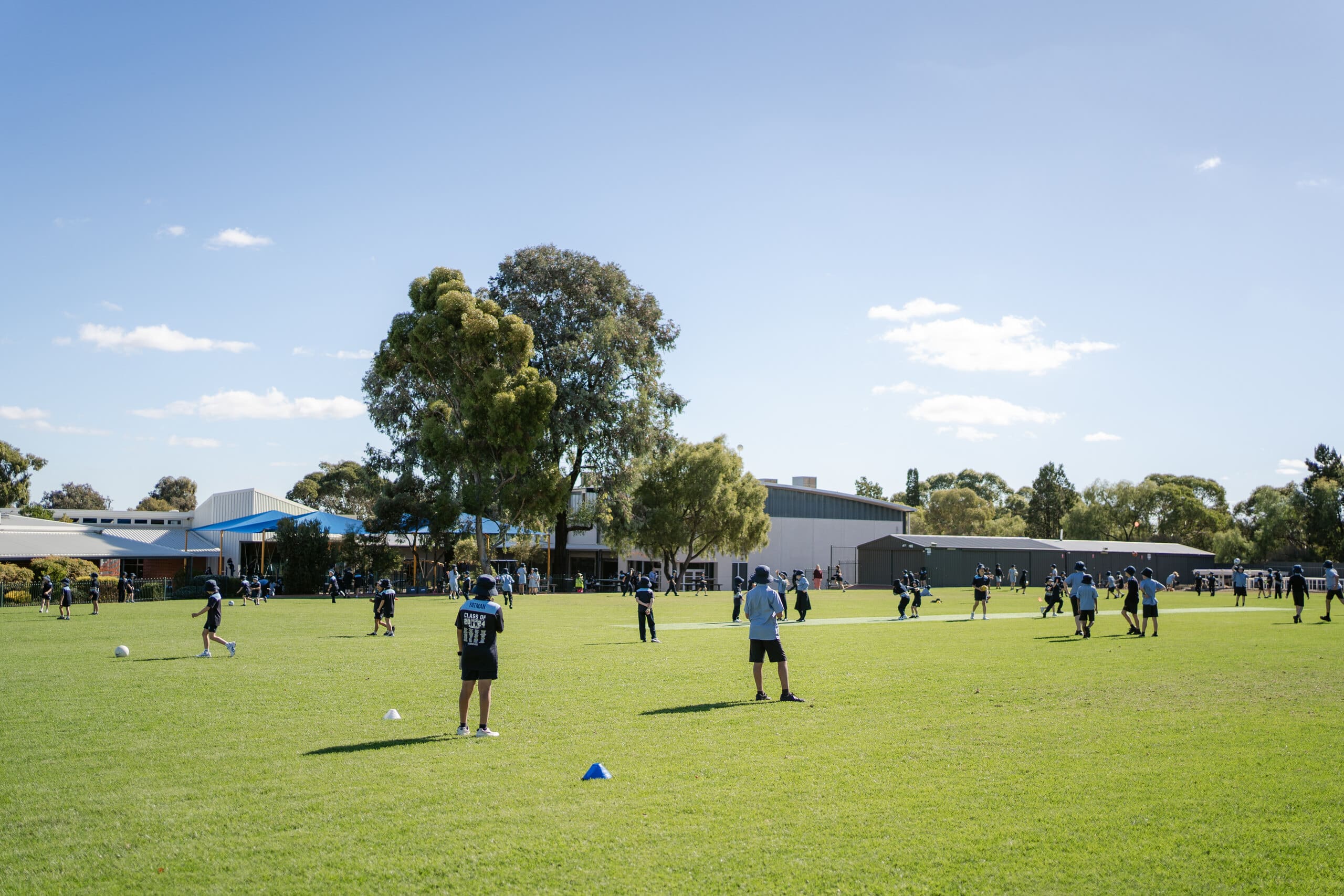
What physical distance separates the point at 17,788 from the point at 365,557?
150 ft

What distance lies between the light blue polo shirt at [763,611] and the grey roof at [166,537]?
55.2 meters

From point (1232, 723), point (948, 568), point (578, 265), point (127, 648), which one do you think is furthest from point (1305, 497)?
point (127, 648)

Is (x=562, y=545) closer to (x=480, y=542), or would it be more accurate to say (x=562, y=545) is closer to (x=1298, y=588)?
(x=480, y=542)

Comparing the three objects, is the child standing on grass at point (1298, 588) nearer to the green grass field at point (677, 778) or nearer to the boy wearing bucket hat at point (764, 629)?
the green grass field at point (677, 778)

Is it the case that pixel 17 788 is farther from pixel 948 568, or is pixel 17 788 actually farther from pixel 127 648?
pixel 948 568

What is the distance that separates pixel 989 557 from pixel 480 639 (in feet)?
206

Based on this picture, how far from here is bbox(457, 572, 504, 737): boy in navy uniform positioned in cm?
1009

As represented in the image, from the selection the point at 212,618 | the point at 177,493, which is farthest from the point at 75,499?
the point at 212,618

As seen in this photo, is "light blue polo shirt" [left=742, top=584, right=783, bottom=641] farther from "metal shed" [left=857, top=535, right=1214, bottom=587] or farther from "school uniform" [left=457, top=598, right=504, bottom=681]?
"metal shed" [left=857, top=535, right=1214, bottom=587]

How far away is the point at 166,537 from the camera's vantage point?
64875mm

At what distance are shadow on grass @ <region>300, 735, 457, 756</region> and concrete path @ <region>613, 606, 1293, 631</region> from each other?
16299 millimetres

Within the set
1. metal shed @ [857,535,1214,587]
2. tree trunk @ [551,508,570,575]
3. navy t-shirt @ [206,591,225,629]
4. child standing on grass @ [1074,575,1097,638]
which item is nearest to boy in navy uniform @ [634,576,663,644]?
navy t-shirt @ [206,591,225,629]

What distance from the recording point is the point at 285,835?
6.64 meters

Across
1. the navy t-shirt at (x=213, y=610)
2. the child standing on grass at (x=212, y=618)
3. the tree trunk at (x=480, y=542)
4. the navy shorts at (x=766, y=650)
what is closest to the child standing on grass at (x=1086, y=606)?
the navy shorts at (x=766, y=650)
